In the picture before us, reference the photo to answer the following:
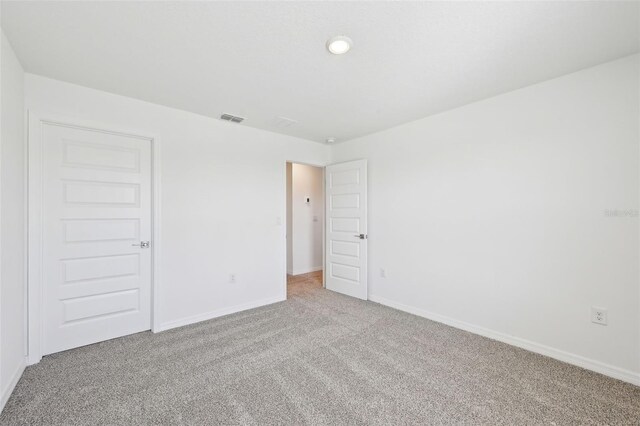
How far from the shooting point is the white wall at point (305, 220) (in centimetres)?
549

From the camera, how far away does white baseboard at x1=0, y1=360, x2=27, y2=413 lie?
1.76 m

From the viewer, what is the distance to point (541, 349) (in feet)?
7.98

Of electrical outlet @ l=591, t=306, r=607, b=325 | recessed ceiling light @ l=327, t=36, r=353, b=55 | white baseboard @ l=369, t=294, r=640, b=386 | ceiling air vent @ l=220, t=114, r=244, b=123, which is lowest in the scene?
white baseboard @ l=369, t=294, r=640, b=386

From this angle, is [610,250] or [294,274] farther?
[294,274]

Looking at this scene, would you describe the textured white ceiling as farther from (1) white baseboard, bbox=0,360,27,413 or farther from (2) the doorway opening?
(2) the doorway opening

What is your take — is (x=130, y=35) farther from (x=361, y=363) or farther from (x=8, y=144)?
(x=361, y=363)

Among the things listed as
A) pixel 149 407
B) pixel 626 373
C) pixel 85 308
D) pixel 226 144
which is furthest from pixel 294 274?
pixel 626 373

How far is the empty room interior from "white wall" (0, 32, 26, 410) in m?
0.03

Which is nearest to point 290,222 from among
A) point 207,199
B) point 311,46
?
point 207,199

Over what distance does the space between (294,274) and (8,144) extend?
425cm

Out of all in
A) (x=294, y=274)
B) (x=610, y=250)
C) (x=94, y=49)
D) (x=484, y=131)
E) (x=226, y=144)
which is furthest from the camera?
(x=294, y=274)

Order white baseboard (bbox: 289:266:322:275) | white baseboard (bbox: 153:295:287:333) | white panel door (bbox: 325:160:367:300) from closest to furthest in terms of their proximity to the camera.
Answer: white baseboard (bbox: 153:295:287:333), white panel door (bbox: 325:160:367:300), white baseboard (bbox: 289:266:322:275)

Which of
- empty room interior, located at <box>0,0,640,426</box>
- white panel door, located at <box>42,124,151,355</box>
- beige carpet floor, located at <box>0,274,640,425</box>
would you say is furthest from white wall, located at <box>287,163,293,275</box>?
white panel door, located at <box>42,124,151,355</box>

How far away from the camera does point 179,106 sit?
116 inches
